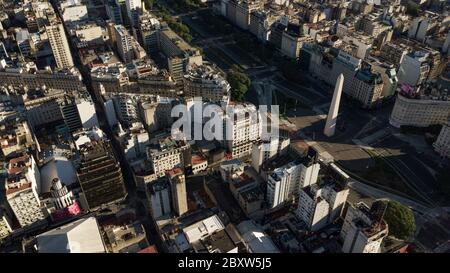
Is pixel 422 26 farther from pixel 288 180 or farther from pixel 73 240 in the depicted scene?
pixel 73 240

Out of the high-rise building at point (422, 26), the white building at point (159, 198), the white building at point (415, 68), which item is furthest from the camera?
the high-rise building at point (422, 26)

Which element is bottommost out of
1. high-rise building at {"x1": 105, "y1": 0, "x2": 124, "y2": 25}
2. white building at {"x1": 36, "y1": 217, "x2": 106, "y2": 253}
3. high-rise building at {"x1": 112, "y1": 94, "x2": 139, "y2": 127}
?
white building at {"x1": 36, "y1": 217, "x2": 106, "y2": 253}

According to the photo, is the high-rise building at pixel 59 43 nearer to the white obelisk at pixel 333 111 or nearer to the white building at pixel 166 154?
the white building at pixel 166 154

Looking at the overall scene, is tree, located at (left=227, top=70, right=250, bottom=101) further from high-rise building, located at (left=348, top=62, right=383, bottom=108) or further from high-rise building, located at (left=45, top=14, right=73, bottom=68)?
high-rise building, located at (left=45, top=14, right=73, bottom=68)

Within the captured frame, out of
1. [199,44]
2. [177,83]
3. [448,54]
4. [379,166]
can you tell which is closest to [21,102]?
[177,83]

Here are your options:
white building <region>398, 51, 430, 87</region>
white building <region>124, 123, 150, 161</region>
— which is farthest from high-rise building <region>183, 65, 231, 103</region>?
white building <region>398, 51, 430, 87</region>

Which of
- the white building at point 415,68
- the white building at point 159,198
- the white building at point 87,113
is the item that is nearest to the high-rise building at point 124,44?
the white building at point 87,113

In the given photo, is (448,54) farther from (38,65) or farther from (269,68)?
(38,65)
